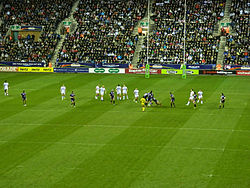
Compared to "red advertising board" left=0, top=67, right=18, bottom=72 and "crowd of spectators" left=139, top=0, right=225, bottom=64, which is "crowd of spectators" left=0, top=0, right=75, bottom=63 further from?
"crowd of spectators" left=139, top=0, right=225, bottom=64

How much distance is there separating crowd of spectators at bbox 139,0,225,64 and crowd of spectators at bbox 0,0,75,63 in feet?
55.3

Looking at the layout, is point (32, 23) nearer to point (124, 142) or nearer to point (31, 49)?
point (31, 49)

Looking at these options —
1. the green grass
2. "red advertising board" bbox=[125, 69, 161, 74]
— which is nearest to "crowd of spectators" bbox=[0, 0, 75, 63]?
"red advertising board" bbox=[125, 69, 161, 74]

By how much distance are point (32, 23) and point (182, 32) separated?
28094mm

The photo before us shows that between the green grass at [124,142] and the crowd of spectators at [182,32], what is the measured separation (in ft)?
61.2

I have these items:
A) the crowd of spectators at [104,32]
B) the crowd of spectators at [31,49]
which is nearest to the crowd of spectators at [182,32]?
the crowd of spectators at [104,32]

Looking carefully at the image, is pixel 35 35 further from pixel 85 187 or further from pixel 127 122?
pixel 85 187

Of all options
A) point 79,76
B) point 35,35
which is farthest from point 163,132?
point 35,35

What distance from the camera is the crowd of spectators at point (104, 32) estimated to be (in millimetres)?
75500

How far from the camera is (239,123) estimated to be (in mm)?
37406

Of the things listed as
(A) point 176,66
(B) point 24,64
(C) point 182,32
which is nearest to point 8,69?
(B) point 24,64

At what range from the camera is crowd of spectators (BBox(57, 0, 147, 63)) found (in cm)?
Answer: 7550

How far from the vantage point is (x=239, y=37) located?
239ft

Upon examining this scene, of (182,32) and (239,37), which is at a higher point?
(182,32)
